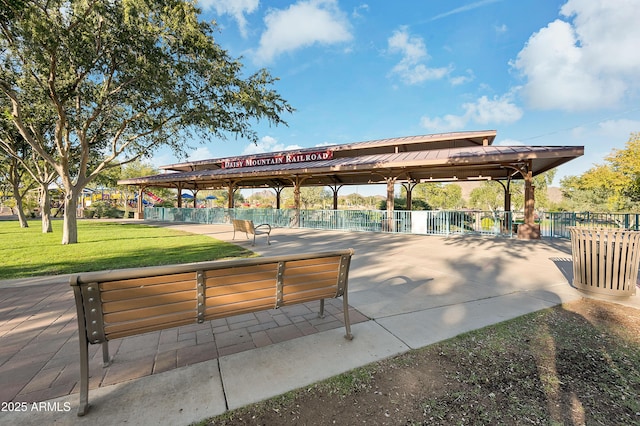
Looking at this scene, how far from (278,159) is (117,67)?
11.9 m

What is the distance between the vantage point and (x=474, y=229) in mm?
13453

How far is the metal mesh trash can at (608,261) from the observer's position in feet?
12.8

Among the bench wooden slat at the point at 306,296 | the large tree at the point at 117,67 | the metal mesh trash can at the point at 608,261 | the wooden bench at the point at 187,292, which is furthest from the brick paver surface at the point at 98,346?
the large tree at the point at 117,67

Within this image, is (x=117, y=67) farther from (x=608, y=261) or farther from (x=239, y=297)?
(x=608, y=261)

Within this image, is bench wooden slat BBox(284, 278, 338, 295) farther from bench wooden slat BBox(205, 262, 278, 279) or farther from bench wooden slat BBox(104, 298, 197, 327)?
bench wooden slat BBox(104, 298, 197, 327)

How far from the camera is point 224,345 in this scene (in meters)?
2.68

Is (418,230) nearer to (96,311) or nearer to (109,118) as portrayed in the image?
(96,311)

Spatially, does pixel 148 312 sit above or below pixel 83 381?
above

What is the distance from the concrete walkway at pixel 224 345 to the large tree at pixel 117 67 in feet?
18.8

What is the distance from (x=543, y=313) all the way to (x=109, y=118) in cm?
1419

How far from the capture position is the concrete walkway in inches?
74.4

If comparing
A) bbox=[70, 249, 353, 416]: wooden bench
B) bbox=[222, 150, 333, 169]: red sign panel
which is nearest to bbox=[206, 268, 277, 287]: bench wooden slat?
bbox=[70, 249, 353, 416]: wooden bench

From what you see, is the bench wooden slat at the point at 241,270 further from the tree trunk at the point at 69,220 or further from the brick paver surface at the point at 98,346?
the tree trunk at the point at 69,220

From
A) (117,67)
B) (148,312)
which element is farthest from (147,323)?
(117,67)
